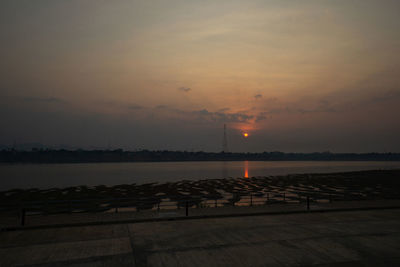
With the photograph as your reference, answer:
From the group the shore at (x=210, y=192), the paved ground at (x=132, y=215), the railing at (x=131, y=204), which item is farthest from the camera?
the shore at (x=210, y=192)

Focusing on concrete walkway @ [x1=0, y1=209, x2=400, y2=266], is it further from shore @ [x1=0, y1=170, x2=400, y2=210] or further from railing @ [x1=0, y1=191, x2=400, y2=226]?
shore @ [x1=0, y1=170, x2=400, y2=210]

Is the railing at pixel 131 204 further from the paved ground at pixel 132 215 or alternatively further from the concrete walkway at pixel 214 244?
the concrete walkway at pixel 214 244

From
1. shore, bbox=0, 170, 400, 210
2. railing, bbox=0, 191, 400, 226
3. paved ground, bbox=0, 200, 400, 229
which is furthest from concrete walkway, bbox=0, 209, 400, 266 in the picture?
shore, bbox=0, 170, 400, 210

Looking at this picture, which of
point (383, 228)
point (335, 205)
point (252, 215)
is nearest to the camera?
point (383, 228)

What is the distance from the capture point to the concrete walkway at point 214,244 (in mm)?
9969

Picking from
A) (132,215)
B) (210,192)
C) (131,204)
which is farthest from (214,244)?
(210,192)

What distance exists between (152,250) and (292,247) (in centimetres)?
556

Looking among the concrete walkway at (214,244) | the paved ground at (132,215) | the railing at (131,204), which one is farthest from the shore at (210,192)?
the concrete walkway at (214,244)

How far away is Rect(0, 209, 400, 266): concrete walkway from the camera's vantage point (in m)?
9.97

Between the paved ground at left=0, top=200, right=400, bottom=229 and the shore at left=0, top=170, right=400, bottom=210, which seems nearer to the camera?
the paved ground at left=0, top=200, right=400, bottom=229

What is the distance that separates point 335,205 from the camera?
20.8 m

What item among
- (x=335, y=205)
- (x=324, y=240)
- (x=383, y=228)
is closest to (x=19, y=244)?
(x=324, y=240)

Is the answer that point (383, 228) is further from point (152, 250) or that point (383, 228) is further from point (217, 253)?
point (152, 250)

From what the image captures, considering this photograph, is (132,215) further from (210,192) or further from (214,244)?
(210,192)
